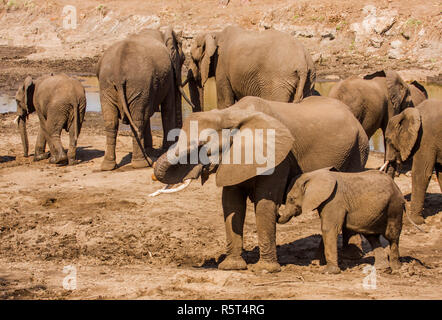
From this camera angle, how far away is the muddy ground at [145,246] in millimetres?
5973

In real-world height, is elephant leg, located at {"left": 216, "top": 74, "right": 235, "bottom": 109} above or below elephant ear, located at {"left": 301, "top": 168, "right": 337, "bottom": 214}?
below

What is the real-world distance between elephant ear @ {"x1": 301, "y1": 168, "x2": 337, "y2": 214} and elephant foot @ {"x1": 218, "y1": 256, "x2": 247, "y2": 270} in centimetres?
87

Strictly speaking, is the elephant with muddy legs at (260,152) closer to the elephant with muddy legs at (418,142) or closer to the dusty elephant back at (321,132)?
the dusty elephant back at (321,132)

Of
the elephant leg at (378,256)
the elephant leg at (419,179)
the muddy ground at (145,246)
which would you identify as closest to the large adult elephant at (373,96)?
the muddy ground at (145,246)

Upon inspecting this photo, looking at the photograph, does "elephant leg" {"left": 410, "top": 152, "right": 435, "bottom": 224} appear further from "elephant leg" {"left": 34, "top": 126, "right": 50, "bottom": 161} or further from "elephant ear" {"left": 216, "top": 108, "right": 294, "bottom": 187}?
"elephant leg" {"left": 34, "top": 126, "right": 50, "bottom": 161}

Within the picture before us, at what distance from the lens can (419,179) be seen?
9367 millimetres

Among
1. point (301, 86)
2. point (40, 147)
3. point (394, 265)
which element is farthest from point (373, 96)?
point (40, 147)

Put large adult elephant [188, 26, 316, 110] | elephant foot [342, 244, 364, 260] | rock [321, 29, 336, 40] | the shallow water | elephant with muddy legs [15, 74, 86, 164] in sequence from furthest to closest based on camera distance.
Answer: rock [321, 29, 336, 40]
the shallow water
elephant with muddy legs [15, 74, 86, 164]
large adult elephant [188, 26, 316, 110]
elephant foot [342, 244, 364, 260]

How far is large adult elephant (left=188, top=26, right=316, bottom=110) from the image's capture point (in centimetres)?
1084

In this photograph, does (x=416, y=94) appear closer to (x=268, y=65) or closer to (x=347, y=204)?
(x=268, y=65)

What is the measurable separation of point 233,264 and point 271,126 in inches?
57.3

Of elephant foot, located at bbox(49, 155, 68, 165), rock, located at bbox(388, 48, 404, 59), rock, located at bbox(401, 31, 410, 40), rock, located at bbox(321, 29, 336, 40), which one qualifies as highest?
elephant foot, located at bbox(49, 155, 68, 165)

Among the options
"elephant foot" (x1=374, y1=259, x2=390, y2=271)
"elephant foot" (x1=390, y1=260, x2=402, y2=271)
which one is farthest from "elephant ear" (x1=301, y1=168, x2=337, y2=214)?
"elephant foot" (x1=390, y1=260, x2=402, y2=271)
